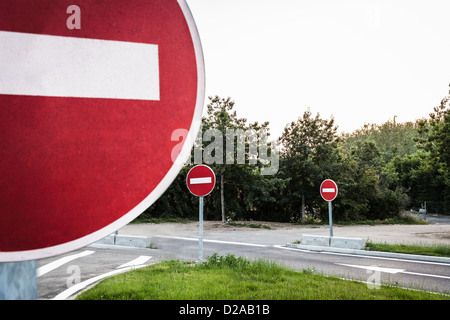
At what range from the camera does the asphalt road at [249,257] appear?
668cm

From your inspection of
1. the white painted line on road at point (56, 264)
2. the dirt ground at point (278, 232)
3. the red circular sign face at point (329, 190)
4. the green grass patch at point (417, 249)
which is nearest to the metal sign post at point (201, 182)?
the white painted line on road at point (56, 264)

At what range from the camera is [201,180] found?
349 inches

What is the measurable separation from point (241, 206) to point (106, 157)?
27710 millimetres

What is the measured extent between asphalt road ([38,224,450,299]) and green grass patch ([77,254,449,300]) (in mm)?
600

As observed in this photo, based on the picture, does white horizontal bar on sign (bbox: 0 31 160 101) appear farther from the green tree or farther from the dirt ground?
the green tree

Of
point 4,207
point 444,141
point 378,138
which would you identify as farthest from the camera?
point 378,138

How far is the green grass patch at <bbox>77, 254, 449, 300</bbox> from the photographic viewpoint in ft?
15.9

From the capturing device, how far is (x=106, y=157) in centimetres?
80

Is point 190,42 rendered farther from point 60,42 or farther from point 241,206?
point 241,206

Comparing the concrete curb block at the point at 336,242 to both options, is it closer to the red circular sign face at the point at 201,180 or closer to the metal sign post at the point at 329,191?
the metal sign post at the point at 329,191

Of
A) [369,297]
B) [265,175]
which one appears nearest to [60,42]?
[369,297]

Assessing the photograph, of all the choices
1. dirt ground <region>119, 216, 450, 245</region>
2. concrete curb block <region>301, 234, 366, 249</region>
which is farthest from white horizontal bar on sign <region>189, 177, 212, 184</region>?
dirt ground <region>119, 216, 450, 245</region>

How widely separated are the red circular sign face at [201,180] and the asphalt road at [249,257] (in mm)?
2421
